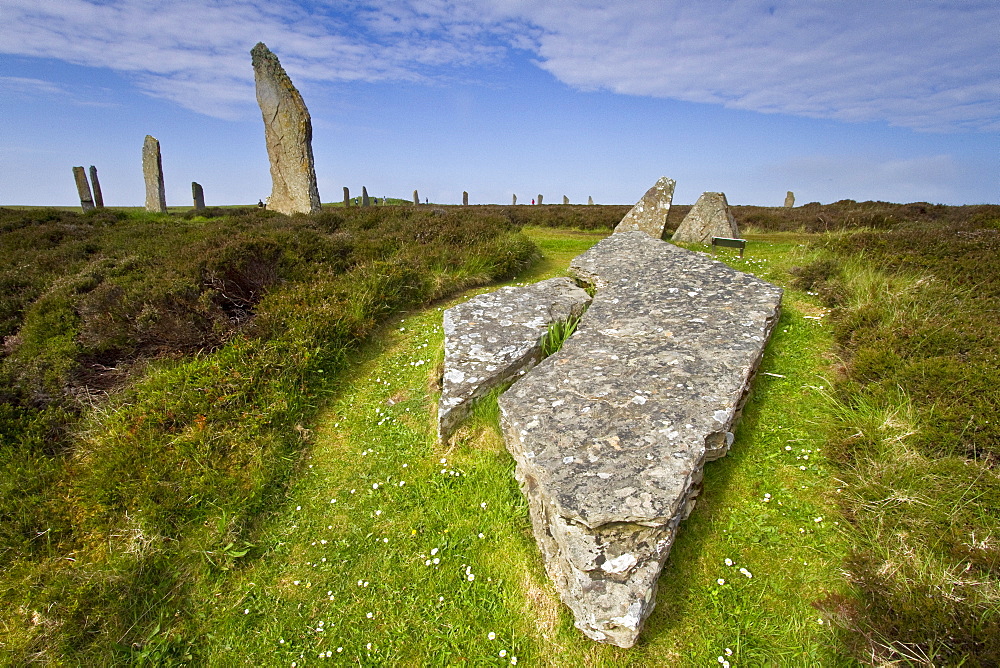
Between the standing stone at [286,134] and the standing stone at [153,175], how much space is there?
9728 millimetres

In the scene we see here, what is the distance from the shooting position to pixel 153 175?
2209cm

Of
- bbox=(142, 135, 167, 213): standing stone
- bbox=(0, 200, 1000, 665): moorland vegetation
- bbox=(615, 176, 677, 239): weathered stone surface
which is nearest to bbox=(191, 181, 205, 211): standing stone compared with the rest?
bbox=(142, 135, 167, 213): standing stone

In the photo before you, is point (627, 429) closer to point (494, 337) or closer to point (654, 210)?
point (494, 337)

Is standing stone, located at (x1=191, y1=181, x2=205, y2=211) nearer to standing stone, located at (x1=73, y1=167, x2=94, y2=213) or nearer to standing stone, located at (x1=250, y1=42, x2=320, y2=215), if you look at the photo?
standing stone, located at (x1=73, y1=167, x2=94, y2=213)

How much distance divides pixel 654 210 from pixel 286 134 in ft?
42.0

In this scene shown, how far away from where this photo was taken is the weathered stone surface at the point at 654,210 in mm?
13641

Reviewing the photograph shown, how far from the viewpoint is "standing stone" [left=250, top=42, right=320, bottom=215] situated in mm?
15562

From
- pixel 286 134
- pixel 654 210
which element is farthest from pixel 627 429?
pixel 286 134

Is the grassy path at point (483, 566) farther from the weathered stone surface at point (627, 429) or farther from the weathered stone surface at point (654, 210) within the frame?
the weathered stone surface at point (654, 210)

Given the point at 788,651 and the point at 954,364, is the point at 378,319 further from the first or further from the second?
the point at 954,364

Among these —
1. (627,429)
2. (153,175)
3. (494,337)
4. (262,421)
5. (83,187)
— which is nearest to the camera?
(627,429)

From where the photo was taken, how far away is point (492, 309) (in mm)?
6629

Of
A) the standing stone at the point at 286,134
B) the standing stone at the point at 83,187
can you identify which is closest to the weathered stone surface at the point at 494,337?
the standing stone at the point at 286,134

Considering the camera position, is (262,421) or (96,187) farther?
(96,187)
